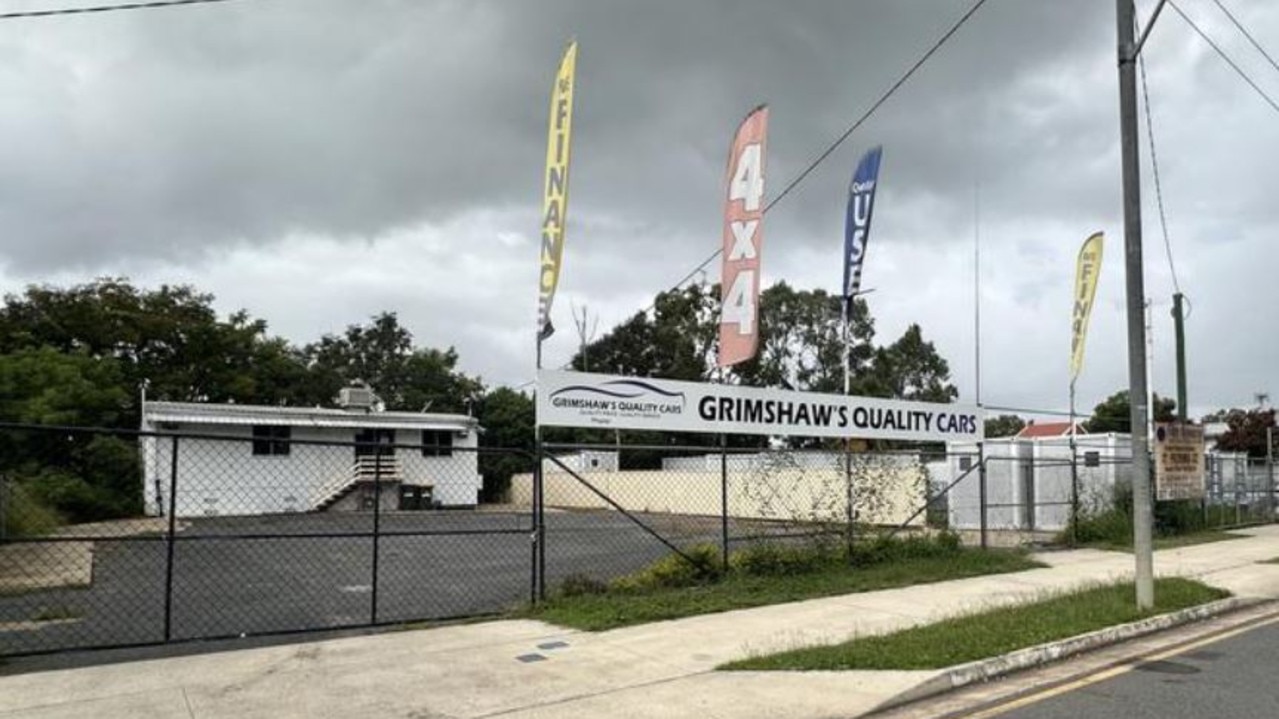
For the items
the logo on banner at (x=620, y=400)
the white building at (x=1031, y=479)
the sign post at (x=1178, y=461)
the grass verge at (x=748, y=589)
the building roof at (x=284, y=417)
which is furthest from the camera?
the building roof at (x=284, y=417)

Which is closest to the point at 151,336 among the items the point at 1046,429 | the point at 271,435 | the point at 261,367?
the point at 261,367

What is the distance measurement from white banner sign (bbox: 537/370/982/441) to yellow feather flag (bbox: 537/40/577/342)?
204cm

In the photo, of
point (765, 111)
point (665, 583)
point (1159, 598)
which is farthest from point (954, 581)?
point (765, 111)

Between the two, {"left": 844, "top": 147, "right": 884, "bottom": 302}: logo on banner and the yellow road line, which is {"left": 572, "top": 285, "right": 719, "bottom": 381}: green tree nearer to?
{"left": 844, "top": 147, "right": 884, "bottom": 302}: logo on banner

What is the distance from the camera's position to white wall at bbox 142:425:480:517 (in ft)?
109

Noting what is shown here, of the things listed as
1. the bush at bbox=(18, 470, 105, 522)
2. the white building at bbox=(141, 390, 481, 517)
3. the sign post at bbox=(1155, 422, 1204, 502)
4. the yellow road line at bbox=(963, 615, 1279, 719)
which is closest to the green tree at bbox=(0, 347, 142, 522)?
the bush at bbox=(18, 470, 105, 522)

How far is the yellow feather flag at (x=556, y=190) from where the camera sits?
14703 mm

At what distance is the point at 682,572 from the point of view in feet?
43.4

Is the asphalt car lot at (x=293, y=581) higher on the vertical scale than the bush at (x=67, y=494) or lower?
lower

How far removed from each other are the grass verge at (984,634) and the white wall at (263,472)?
24881 millimetres

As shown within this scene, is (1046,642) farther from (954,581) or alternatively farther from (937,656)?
(954,581)

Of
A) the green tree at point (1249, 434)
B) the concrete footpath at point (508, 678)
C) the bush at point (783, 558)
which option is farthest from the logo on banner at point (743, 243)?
the green tree at point (1249, 434)

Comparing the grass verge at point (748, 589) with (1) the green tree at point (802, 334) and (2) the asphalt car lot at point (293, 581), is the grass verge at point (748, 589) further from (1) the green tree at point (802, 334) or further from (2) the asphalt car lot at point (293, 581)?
(1) the green tree at point (802, 334)

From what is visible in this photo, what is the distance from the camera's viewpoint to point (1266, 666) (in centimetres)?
862
